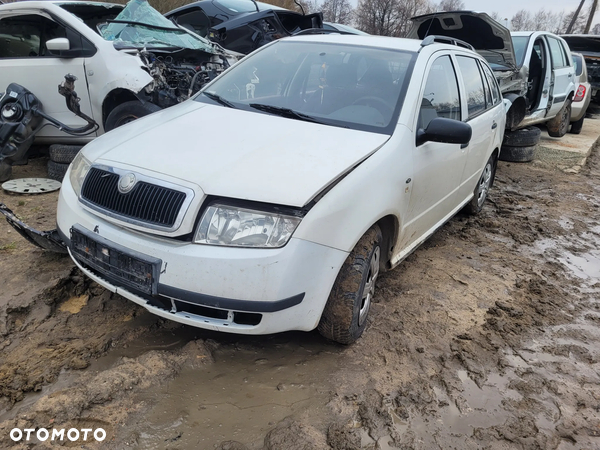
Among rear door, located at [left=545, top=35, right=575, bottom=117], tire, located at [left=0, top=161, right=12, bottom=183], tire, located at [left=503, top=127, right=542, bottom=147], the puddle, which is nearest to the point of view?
the puddle

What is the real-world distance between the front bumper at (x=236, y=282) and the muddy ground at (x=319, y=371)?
0.34 metres

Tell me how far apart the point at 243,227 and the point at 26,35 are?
4.76 m

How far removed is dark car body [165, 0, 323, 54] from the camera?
707cm

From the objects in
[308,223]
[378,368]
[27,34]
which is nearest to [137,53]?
[27,34]

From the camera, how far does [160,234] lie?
2.26 meters

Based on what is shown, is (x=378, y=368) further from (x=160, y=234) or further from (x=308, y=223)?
(x=160, y=234)

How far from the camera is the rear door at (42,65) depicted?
5176 millimetres

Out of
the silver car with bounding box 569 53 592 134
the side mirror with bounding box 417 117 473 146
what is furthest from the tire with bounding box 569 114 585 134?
the side mirror with bounding box 417 117 473 146

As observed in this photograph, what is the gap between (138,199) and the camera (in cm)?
233

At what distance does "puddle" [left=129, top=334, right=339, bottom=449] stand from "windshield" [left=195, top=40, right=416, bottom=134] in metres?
1.43

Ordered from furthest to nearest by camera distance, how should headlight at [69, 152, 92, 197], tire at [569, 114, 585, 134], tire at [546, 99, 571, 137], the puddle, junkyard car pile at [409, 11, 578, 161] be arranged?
tire at [569, 114, 585, 134]
tire at [546, 99, 571, 137]
junkyard car pile at [409, 11, 578, 161]
headlight at [69, 152, 92, 197]
the puddle

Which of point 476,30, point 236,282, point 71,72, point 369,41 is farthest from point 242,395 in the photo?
point 476,30

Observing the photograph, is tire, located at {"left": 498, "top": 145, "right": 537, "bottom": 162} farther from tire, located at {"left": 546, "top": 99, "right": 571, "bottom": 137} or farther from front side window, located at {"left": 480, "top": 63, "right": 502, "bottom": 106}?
front side window, located at {"left": 480, "top": 63, "right": 502, "bottom": 106}

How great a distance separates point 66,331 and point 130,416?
888 mm
